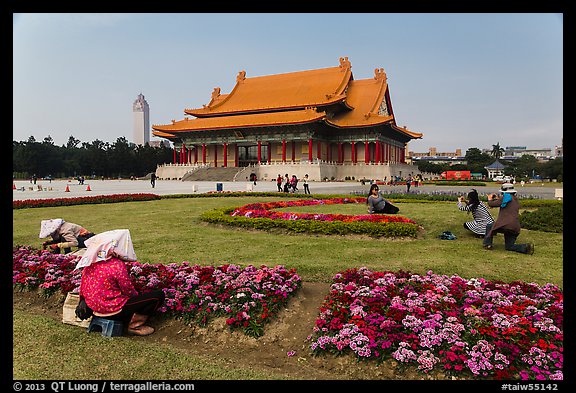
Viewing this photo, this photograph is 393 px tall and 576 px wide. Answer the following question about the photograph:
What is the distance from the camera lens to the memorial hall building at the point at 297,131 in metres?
41.8

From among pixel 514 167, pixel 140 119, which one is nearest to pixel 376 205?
pixel 514 167

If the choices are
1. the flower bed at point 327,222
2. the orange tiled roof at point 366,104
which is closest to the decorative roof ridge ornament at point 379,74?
the orange tiled roof at point 366,104

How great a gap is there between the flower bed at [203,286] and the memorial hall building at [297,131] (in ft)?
112

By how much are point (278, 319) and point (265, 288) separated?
48cm

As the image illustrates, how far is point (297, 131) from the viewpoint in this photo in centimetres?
4253

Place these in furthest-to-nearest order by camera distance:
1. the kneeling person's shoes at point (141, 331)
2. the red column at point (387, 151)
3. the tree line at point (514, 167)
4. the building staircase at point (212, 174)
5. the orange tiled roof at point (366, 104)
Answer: the tree line at point (514, 167)
the red column at point (387, 151)
the orange tiled roof at point (366, 104)
the building staircase at point (212, 174)
the kneeling person's shoes at point (141, 331)

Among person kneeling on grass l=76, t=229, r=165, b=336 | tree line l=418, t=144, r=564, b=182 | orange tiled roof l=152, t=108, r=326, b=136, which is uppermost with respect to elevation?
orange tiled roof l=152, t=108, r=326, b=136

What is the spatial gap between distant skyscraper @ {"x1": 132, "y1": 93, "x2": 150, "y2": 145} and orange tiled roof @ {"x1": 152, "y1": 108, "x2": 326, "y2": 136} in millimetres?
154003

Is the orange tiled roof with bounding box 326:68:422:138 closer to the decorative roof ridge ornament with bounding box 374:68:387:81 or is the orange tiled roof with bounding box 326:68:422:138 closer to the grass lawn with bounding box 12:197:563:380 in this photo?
the decorative roof ridge ornament with bounding box 374:68:387:81

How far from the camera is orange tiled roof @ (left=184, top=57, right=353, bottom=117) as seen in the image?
1769 inches

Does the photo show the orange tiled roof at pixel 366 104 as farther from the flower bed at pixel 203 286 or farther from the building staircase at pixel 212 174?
the flower bed at pixel 203 286

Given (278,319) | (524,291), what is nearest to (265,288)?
(278,319)

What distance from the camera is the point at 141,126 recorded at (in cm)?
19350

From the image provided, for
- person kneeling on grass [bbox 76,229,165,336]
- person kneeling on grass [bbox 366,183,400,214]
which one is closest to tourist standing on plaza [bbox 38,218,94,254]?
person kneeling on grass [bbox 76,229,165,336]
